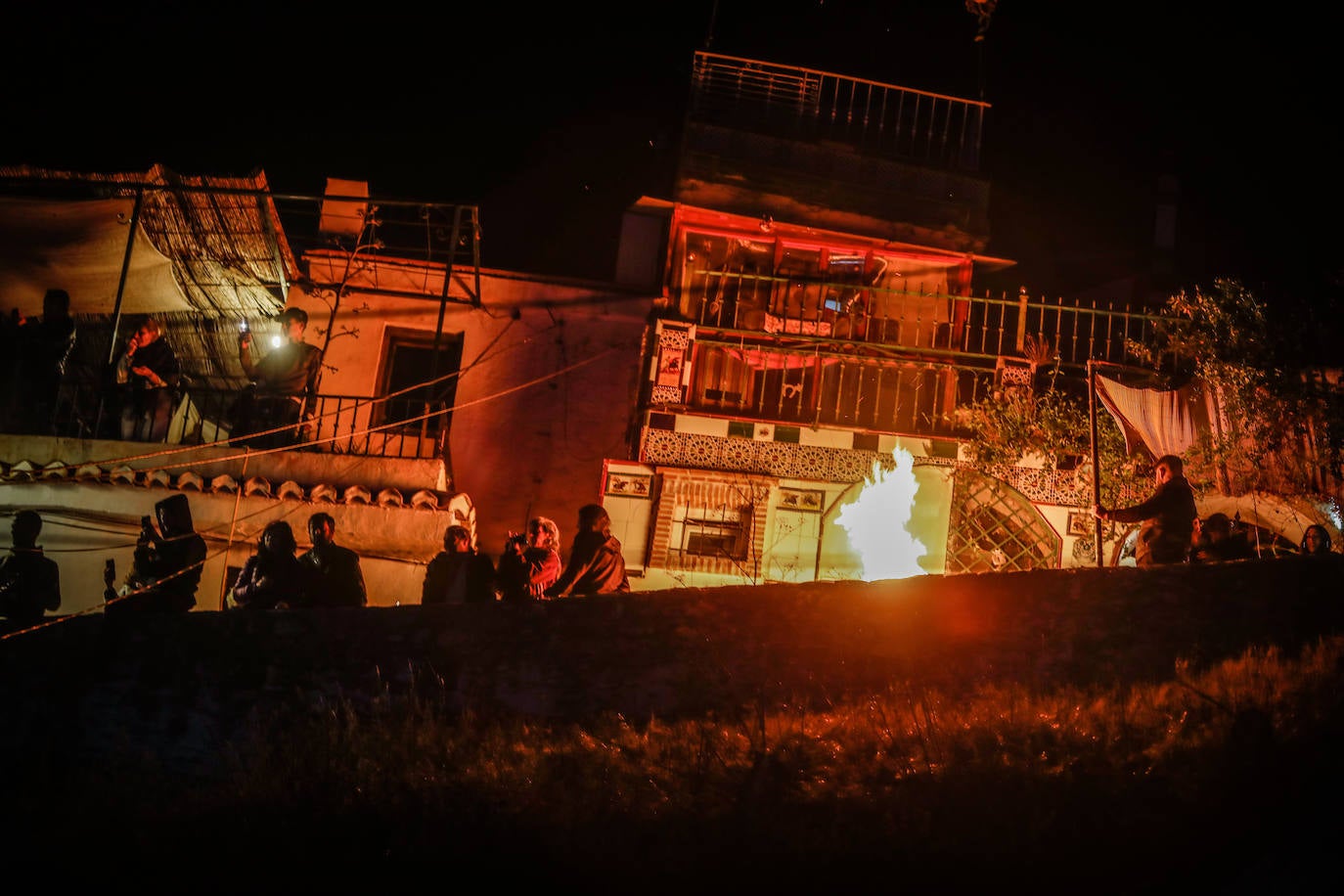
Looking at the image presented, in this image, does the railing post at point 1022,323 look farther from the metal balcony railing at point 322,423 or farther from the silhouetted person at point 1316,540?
the metal balcony railing at point 322,423

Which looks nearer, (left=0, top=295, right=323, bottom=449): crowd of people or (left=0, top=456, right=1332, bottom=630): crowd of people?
(left=0, top=456, right=1332, bottom=630): crowd of people

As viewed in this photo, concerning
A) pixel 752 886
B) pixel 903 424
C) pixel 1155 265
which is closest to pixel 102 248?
pixel 903 424

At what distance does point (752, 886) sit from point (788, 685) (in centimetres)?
152

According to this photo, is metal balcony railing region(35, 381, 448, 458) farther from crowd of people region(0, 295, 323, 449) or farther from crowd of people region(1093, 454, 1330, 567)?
crowd of people region(1093, 454, 1330, 567)

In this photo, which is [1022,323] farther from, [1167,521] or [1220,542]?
[1167,521]

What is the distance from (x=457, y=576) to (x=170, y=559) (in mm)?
2485

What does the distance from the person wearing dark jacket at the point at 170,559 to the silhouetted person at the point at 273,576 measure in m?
0.56

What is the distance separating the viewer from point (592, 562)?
886cm

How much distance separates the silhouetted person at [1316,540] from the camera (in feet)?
29.8

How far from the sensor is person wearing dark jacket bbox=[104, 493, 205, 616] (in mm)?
8836

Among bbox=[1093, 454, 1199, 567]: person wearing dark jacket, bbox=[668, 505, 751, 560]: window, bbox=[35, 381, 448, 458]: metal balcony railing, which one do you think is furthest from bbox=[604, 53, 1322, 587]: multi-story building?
bbox=[1093, 454, 1199, 567]: person wearing dark jacket

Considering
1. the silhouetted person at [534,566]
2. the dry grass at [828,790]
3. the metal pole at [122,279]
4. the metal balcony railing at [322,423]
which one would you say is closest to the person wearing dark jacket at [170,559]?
the metal balcony railing at [322,423]

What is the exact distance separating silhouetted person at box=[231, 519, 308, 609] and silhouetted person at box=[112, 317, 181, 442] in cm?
413

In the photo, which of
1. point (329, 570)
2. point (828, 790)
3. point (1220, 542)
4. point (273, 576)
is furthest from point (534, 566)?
point (1220, 542)
